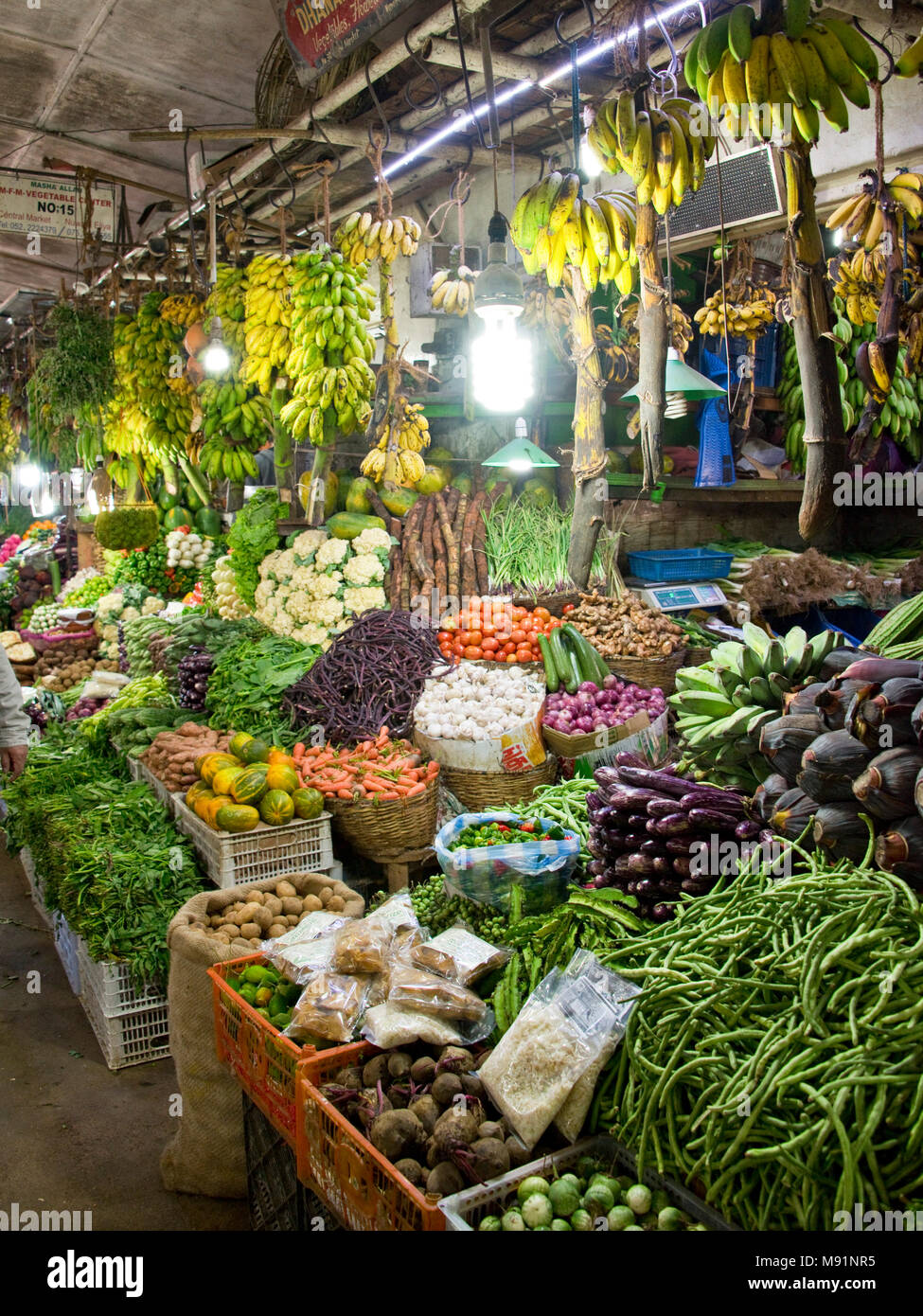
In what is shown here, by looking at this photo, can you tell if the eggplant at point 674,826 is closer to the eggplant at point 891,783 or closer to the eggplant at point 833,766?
the eggplant at point 833,766

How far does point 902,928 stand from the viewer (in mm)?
1732

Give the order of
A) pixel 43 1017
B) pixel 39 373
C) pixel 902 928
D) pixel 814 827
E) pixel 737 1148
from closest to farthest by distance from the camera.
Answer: pixel 737 1148
pixel 902 928
pixel 814 827
pixel 43 1017
pixel 39 373

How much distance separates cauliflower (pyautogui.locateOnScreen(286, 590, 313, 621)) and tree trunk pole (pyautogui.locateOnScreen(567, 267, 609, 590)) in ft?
5.48

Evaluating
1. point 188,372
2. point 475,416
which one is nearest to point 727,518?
point 475,416

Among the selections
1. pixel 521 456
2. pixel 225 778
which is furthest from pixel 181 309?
pixel 225 778

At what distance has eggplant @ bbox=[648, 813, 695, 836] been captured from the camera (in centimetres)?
241

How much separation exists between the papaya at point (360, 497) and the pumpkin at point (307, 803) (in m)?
2.55

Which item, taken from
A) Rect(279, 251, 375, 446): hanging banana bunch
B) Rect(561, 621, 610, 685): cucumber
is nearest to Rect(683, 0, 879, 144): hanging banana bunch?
Rect(561, 621, 610, 685): cucumber

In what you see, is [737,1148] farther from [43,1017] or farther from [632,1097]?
[43,1017]

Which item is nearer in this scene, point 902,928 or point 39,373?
point 902,928

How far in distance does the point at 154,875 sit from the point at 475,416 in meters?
4.08

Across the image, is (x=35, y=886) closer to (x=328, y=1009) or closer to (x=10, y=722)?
(x=10, y=722)

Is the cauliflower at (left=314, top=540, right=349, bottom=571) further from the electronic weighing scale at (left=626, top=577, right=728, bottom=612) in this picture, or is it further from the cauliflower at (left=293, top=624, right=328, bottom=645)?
the electronic weighing scale at (left=626, top=577, right=728, bottom=612)

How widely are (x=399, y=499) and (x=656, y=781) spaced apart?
12.5ft
